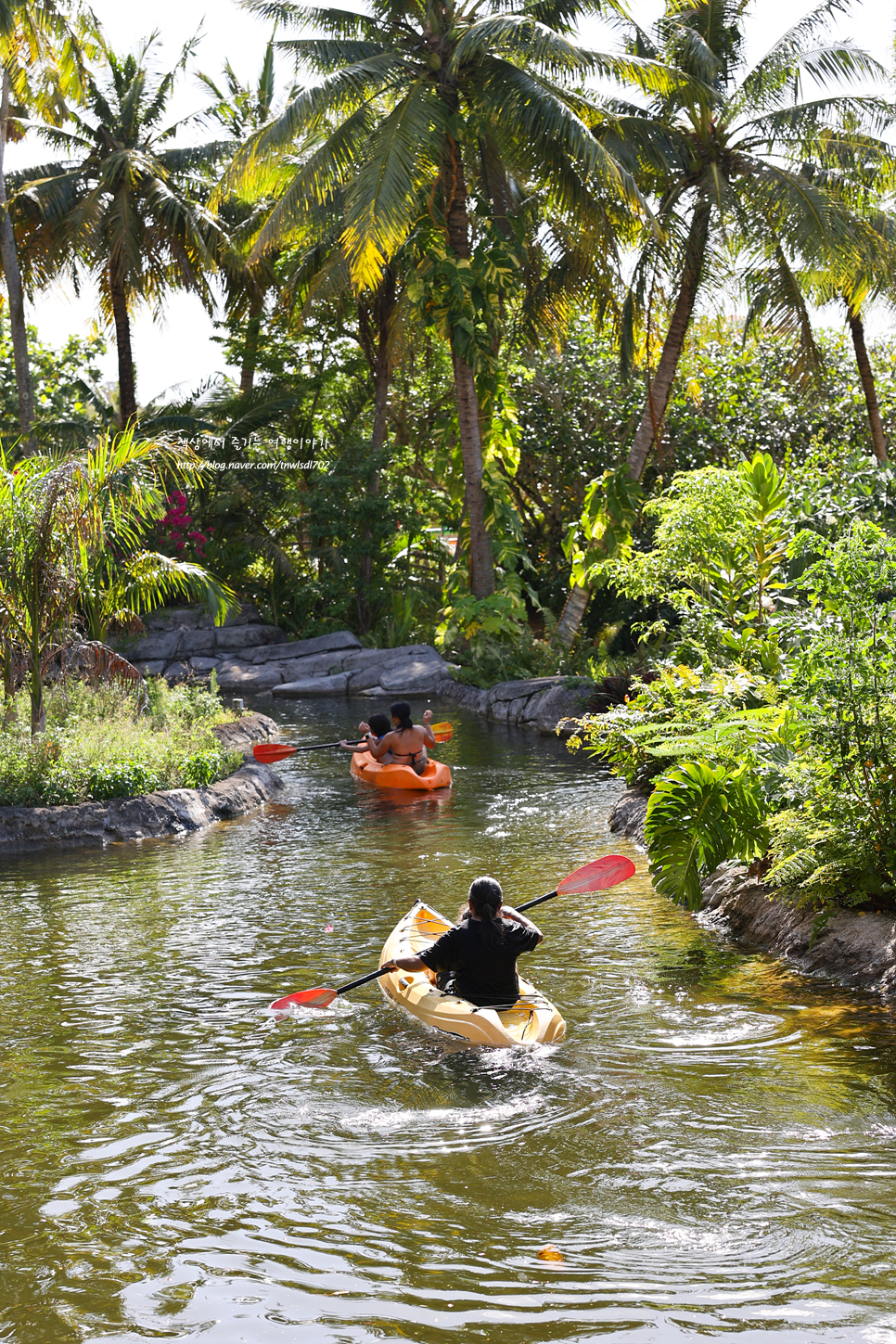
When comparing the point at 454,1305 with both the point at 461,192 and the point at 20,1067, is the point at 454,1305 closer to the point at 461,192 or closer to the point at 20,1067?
the point at 20,1067

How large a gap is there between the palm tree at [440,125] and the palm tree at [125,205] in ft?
20.8

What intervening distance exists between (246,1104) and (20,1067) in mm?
1423

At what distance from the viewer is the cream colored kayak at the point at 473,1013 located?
6316mm

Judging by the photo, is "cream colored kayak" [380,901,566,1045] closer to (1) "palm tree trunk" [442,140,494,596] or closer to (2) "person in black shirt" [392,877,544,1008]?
(2) "person in black shirt" [392,877,544,1008]

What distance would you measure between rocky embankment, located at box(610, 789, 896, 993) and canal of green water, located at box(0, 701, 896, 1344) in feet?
0.69

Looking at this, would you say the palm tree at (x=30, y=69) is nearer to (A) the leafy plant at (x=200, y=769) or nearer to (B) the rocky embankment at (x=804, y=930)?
(A) the leafy plant at (x=200, y=769)

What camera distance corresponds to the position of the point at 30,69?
841 inches

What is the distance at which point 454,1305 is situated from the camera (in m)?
4.11

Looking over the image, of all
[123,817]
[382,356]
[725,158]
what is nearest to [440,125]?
[725,158]

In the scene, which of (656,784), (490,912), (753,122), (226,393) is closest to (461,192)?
(753,122)

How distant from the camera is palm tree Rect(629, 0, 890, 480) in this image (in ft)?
60.8

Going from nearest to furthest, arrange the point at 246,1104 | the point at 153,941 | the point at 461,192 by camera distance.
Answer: the point at 246,1104
the point at 153,941
the point at 461,192

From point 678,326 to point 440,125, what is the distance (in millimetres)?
5375

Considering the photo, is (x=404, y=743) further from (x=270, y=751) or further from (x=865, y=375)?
(x=865, y=375)
